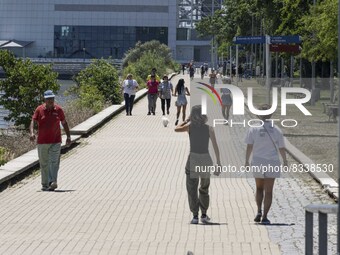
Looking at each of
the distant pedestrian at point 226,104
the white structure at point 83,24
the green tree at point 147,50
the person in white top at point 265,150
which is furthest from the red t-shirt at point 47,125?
the white structure at point 83,24

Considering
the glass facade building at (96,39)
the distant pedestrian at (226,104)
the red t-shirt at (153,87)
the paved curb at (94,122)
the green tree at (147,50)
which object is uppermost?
the glass facade building at (96,39)

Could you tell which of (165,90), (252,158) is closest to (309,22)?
(165,90)

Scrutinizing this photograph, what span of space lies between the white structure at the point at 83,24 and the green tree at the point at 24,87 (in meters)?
131

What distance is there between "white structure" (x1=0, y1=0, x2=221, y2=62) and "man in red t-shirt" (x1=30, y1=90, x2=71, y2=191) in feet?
486

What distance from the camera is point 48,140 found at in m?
17.2

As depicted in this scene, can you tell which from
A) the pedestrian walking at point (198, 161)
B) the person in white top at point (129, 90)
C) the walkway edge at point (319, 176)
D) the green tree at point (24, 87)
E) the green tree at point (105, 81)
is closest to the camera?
the pedestrian walking at point (198, 161)

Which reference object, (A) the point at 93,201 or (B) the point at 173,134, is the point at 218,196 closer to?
(A) the point at 93,201

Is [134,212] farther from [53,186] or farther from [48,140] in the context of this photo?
[48,140]

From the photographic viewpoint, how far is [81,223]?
44.0 feet

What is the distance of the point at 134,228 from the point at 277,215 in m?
2.26

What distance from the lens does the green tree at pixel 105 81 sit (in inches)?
1879

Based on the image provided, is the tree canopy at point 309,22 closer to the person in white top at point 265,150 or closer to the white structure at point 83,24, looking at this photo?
the person in white top at point 265,150

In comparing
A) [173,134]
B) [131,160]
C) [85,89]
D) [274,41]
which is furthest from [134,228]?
[85,89]

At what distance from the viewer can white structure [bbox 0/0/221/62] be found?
539ft
